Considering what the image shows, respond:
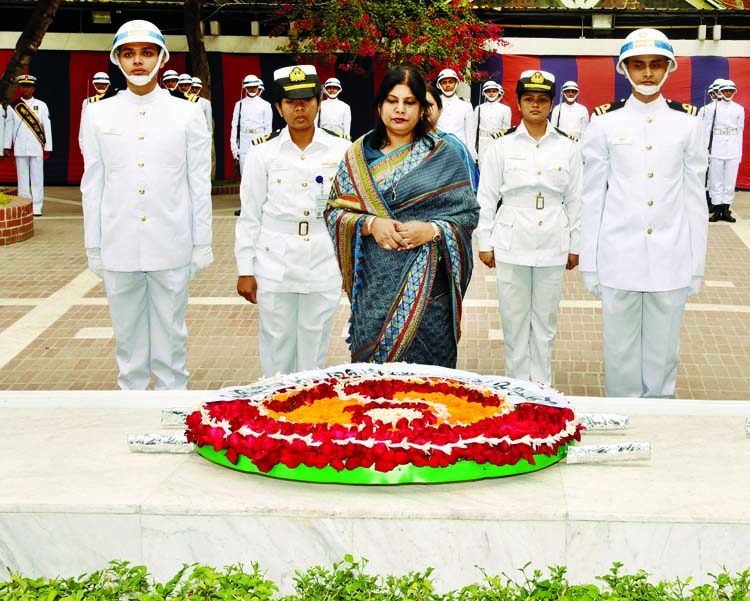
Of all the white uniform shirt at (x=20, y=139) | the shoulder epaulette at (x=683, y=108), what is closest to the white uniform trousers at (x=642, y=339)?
the shoulder epaulette at (x=683, y=108)

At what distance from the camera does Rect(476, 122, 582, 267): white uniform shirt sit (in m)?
6.49

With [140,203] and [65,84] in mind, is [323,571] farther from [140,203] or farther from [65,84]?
[65,84]

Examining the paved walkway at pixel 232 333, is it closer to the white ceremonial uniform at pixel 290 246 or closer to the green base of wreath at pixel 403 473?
the white ceremonial uniform at pixel 290 246

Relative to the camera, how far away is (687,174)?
5832 millimetres

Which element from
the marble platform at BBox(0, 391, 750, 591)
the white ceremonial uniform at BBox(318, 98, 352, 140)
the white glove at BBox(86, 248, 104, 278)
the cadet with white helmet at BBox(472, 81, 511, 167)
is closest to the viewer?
the marble platform at BBox(0, 391, 750, 591)

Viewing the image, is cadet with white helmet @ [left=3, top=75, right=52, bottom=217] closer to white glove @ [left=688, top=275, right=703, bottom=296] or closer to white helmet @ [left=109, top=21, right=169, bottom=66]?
white helmet @ [left=109, top=21, right=169, bottom=66]

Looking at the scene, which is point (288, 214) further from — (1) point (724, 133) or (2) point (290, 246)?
(1) point (724, 133)

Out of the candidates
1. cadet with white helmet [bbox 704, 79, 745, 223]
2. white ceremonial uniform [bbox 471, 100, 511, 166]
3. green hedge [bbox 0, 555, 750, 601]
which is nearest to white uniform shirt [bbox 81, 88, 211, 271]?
green hedge [bbox 0, 555, 750, 601]

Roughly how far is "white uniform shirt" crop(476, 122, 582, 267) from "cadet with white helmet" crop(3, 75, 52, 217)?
1107 centimetres

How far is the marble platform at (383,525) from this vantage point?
10.5 ft

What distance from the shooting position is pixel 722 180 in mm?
15914

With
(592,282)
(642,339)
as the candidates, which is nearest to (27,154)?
(592,282)

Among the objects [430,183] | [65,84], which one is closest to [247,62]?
[65,84]

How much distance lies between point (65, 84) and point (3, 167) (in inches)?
77.0
